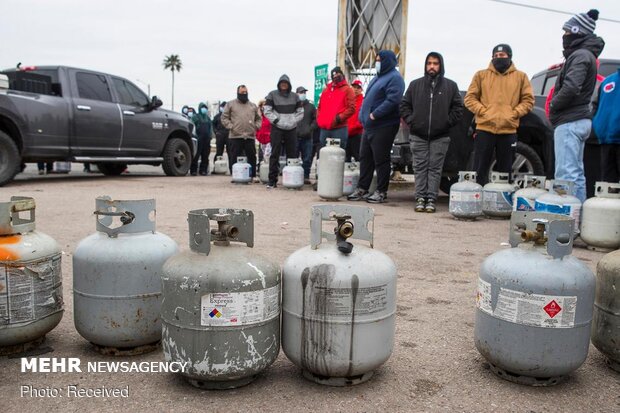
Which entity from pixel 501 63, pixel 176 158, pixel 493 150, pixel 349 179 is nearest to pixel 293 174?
pixel 349 179

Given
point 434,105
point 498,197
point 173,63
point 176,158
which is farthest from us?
Answer: point 173,63

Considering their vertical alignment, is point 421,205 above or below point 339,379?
above

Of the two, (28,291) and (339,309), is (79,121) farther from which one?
(339,309)

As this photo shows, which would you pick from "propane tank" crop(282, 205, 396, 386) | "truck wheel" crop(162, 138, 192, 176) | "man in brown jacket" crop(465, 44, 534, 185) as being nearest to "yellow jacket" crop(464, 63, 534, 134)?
"man in brown jacket" crop(465, 44, 534, 185)

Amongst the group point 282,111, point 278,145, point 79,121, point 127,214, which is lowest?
point 127,214

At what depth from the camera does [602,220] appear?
468cm

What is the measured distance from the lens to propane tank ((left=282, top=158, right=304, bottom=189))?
9.32m

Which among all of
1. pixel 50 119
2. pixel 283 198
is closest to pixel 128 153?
pixel 50 119

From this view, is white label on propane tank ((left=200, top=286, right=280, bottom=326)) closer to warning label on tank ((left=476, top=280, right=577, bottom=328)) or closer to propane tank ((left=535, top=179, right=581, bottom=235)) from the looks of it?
warning label on tank ((left=476, top=280, right=577, bottom=328))

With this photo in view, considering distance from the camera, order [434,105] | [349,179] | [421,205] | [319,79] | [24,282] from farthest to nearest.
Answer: [319,79] → [349,179] → [421,205] → [434,105] → [24,282]

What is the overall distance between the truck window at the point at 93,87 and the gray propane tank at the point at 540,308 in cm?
891

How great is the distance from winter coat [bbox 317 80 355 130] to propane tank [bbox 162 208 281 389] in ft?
22.6

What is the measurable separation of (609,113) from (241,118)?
281 inches

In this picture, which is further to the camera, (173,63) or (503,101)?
(173,63)
